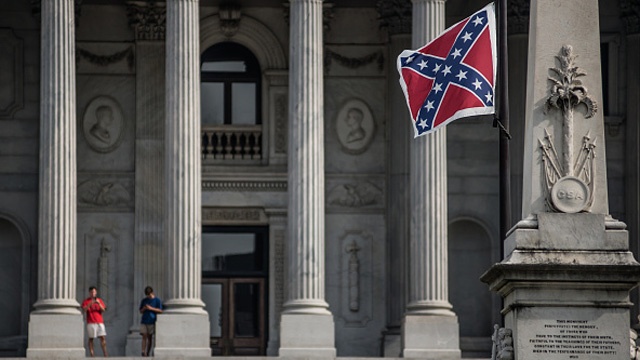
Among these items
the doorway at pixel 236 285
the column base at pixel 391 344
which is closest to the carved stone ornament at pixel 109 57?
the doorway at pixel 236 285

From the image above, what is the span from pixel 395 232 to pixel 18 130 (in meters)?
11.7

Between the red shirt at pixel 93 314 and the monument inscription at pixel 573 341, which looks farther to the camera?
the red shirt at pixel 93 314

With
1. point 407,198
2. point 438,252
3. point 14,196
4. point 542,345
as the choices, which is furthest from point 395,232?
point 542,345

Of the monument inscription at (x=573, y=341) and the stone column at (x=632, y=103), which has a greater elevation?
the stone column at (x=632, y=103)

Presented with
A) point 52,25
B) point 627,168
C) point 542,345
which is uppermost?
point 52,25

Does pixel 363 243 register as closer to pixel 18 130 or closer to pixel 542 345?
pixel 18 130

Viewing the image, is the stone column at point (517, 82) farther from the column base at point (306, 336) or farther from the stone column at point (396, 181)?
the column base at point (306, 336)

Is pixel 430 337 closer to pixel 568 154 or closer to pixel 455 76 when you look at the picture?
pixel 455 76

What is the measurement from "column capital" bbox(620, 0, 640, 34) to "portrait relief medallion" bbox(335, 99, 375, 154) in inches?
324

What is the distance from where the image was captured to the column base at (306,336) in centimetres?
4816

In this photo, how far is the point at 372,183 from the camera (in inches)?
2202

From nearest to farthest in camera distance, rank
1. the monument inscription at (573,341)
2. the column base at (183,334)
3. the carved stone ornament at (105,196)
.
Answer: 1. the monument inscription at (573,341)
2. the column base at (183,334)
3. the carved stone ornament at (105,196)

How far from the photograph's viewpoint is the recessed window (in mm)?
55781

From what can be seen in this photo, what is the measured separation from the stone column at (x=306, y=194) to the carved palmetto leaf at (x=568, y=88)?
2885cm
